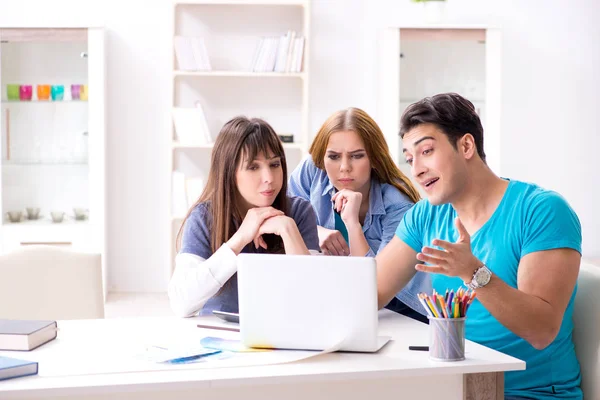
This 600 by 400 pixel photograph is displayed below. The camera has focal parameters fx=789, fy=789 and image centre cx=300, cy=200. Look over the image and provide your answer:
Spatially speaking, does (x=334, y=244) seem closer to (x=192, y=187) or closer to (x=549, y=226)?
(x=549, y=226)

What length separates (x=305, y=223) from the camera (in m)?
2.45

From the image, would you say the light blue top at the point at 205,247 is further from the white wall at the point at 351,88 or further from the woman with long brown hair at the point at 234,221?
the white wall at the point at 351,88

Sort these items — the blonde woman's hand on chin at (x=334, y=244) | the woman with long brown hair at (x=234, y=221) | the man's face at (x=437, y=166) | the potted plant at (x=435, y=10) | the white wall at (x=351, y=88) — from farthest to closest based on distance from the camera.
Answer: the white wall at (x=351, y=88) < the potted plant at (x=435, y=10) < the blonde woman's hand on chin at (x=334, y=244) < the woman with long brown hair at (x=234, y=221) < the man's face at (x=437, y=166)

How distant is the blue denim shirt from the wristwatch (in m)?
0.64

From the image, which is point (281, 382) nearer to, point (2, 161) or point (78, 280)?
point (78, 280)

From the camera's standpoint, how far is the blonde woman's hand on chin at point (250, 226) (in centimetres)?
211

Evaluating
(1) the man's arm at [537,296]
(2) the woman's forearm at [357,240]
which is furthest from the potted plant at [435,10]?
(1) the man's arm at [537,296]

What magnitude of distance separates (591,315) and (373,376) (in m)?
0.70

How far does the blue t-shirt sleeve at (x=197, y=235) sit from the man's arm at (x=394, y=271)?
1.62 feet

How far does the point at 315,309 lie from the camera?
1.62 m

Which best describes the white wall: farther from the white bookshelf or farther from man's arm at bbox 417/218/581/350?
man's arm at bbox 417/218/581/350

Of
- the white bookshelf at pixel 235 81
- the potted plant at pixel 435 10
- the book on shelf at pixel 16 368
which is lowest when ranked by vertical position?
the book on shelf at pixel 16 368

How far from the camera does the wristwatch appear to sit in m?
1.69

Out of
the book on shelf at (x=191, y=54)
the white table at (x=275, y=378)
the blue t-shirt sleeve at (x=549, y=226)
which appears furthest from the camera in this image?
the book on shelf at (x=191, y=54)
